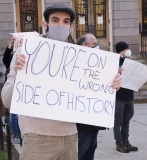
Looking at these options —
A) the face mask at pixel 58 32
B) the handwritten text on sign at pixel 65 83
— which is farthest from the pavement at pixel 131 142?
the face mask at pixel 58 32

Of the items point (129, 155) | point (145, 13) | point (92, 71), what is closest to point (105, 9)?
point (145, 13)

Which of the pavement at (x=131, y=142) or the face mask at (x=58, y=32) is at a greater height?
the face mask at (x=58, y=32)

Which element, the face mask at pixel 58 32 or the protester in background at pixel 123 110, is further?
the protester in background at pixel 123 110

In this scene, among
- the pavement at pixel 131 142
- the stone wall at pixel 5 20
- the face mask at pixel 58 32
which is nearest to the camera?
the face mask at pixel 58 32

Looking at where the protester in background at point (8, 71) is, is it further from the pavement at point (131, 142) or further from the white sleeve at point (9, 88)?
the white sleeve at point (9, 88)

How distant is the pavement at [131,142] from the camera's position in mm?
5816

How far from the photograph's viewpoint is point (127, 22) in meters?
14.1

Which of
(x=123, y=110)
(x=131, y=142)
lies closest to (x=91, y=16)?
(x=131, y=142)

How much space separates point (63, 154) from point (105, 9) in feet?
40.6

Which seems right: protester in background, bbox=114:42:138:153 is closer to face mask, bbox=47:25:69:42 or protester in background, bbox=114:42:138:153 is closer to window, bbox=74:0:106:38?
face mask, bbox=47:25:69:42

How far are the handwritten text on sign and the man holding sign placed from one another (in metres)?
0.06

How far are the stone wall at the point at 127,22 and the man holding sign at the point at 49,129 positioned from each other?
11459 mm

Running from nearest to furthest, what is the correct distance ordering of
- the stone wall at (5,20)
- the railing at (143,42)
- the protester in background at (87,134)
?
the protester in background at (87,134) → the stone wall at (5,20) → the railing at (143,42)

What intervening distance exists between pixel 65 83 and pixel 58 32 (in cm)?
37
